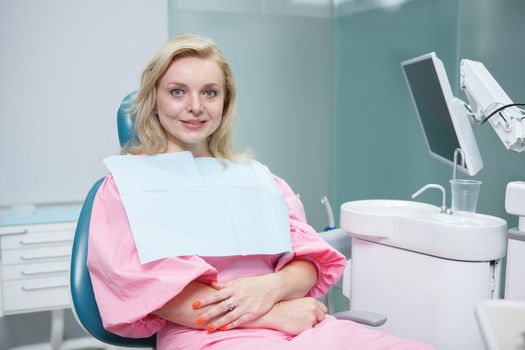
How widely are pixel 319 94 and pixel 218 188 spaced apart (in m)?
2.26

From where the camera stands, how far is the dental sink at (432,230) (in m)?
1.48

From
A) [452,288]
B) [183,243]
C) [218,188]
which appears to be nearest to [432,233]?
[452,288]

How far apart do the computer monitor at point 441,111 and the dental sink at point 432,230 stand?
0.17m

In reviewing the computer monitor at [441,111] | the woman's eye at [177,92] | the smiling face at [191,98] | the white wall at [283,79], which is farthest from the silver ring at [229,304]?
the white wall at [283,79]

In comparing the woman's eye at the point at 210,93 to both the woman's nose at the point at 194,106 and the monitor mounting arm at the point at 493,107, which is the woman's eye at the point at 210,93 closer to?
the woman's nose at the point at 194,106

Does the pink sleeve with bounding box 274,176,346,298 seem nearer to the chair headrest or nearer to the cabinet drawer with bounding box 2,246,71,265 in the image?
the chair headrest

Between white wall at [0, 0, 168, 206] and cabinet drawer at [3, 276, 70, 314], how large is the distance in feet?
1.65

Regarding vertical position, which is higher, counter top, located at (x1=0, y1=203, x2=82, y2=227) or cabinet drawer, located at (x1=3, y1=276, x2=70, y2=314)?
counter top, located at (x1=0, y1=203, x2=82, y2=227)

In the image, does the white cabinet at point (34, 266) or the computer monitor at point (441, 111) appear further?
the white cabinet at point (34, 266)

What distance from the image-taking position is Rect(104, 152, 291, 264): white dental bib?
1.18 meters

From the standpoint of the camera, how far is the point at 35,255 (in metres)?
2.22

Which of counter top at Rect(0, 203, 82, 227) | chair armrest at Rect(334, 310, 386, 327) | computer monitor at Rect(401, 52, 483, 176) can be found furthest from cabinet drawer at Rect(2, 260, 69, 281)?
computer monitor at Rect(401, 52, 483, 176)

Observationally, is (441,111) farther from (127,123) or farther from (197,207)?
(127,123)

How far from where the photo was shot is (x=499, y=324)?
710 millimetres
